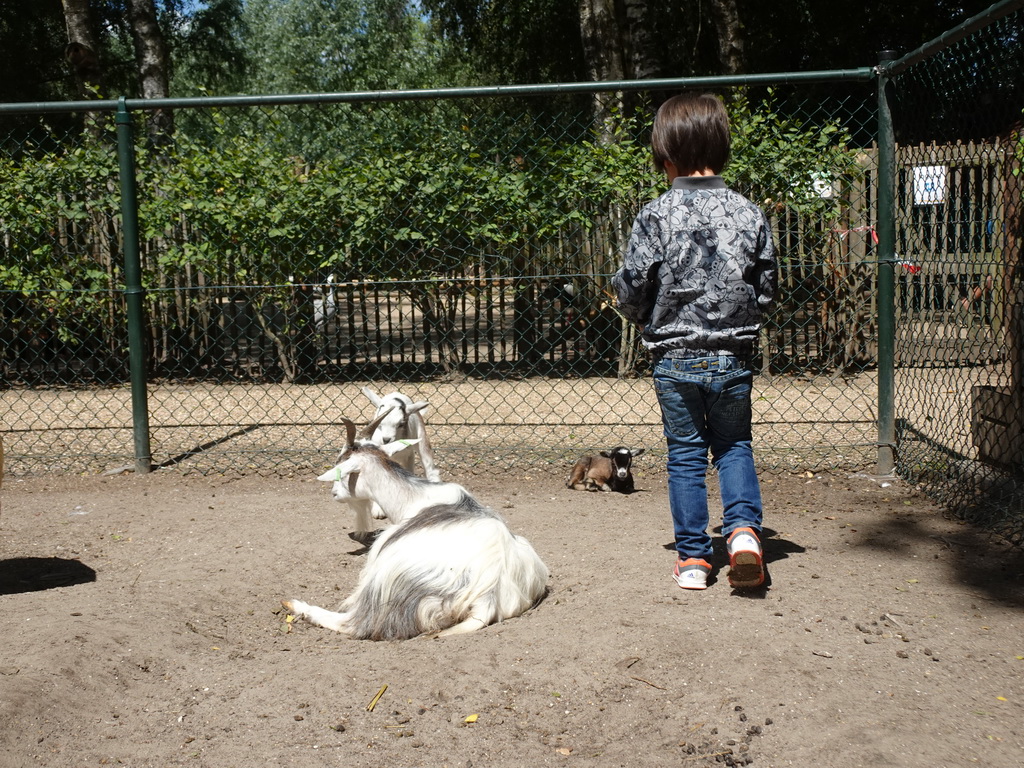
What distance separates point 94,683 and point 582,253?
532 cm

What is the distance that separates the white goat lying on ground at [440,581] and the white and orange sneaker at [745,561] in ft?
2.37

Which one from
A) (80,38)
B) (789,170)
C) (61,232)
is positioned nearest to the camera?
(789,170)

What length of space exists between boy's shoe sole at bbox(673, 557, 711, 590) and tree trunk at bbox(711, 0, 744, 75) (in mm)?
9635

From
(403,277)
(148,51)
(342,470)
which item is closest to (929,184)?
(342,470)

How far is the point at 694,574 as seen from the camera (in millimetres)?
3711

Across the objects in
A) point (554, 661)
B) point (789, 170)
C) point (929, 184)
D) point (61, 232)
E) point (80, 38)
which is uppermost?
point (80, 38)

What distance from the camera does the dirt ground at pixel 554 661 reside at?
2680 millimetres

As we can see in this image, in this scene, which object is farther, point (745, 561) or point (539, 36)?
point (539, 36)

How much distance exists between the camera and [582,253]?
7648mm

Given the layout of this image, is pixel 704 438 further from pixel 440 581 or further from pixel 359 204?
pixel 359 204

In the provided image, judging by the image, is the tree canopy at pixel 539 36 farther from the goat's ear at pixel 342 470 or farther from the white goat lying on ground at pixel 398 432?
the goat's ear at pixel 342 470

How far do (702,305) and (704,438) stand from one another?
517 millimetres

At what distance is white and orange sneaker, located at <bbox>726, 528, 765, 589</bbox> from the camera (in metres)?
3.52

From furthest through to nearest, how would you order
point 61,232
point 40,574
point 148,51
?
point 148,51 → point 61,232 → point 40,574
